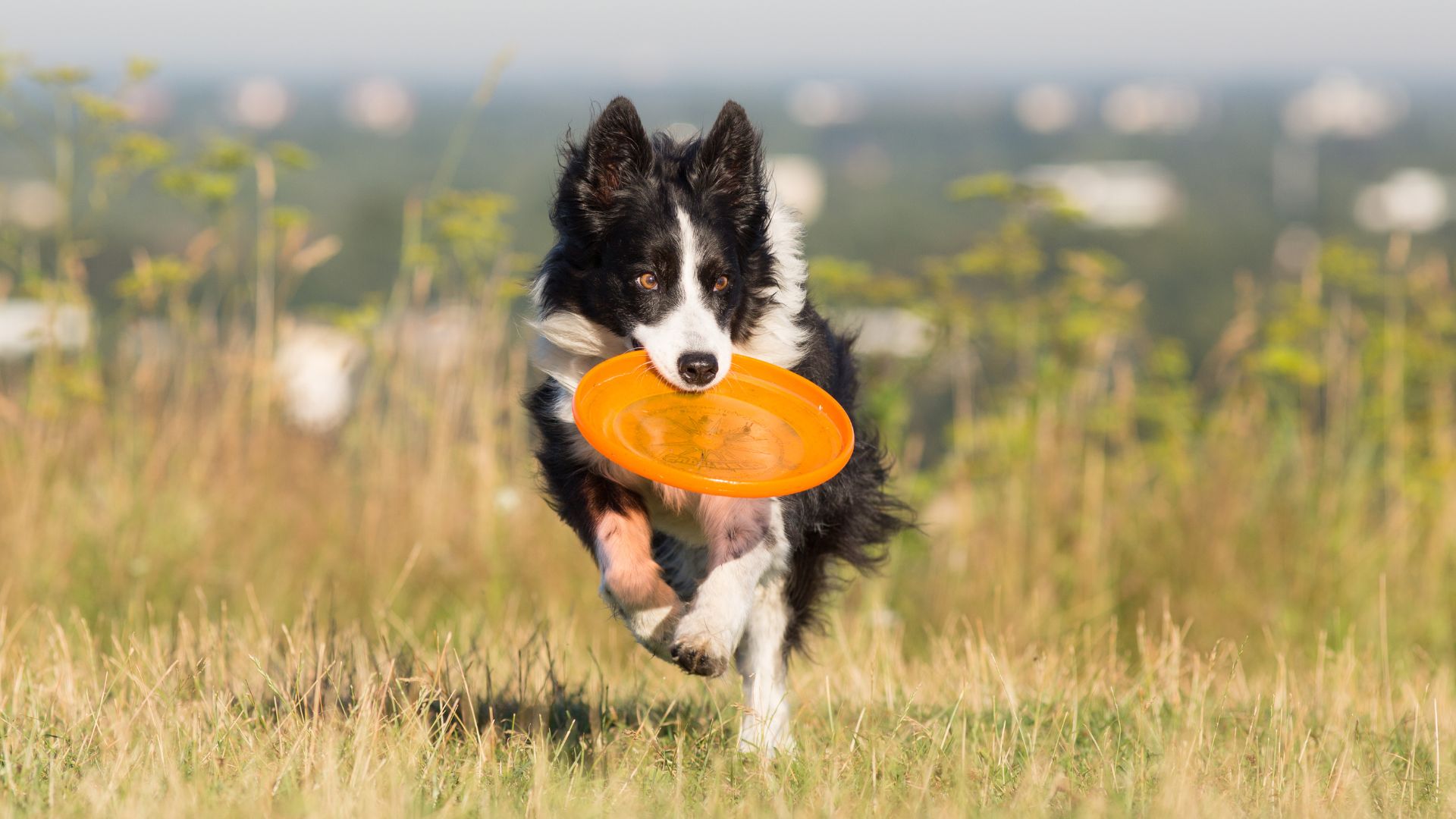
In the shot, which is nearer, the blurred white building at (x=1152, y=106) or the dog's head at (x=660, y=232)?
the dog's head at (x=660, y=232)

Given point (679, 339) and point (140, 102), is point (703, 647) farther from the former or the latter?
point (140, 102)

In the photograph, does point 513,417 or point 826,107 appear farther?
point 826,107

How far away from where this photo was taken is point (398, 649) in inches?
193

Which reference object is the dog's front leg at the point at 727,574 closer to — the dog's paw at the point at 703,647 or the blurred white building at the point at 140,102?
the dog's paw at the point at 703,647

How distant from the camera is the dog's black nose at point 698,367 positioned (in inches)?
157

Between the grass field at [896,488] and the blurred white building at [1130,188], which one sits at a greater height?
the grass field at [896,488]

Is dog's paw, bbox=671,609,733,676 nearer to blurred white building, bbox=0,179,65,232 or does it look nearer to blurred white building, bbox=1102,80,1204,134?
blurred white building, bbox=0,179,65,232

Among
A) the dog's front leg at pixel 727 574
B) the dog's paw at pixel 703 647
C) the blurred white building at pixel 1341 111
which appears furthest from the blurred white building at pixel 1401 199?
the dog's paw at pixel 703 647

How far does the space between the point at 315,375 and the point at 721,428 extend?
4301 mm

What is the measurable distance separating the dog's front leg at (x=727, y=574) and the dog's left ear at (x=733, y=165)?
33.1 inches

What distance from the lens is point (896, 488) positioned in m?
6.88

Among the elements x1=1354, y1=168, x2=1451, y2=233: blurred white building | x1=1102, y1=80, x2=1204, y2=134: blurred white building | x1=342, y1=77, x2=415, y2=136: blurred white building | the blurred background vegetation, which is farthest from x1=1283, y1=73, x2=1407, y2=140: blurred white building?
the blurred background vegetation

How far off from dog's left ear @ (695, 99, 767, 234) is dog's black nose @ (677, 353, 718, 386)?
62 cm

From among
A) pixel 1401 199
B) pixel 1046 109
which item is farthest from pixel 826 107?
pixel 1401 199
